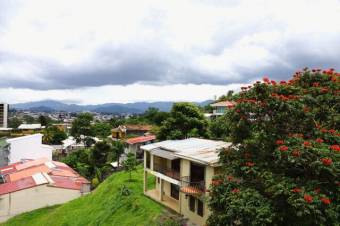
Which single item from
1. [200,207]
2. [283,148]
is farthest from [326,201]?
[200,207]

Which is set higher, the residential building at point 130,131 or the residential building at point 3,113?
A: the residential building at point 3,113

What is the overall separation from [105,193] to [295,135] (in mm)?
27642

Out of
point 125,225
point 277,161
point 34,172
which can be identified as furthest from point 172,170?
point 34,172

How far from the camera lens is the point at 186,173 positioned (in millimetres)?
25844

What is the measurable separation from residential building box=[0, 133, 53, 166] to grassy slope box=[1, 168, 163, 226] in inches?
1012

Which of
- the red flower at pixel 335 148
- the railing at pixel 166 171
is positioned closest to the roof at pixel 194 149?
the railing at pixel 166 171

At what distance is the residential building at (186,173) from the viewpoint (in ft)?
77.2

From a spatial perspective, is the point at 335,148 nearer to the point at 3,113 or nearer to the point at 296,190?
the point at 296,190

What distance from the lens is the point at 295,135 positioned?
46.6 ft

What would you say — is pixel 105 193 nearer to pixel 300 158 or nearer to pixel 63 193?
pixel 63 193

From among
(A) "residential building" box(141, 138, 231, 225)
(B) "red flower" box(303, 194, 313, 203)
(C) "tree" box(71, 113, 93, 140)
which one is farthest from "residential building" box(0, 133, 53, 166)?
(B) "red flower" box(303, 194, 313, 203)

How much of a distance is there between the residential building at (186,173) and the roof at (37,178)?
14.3 m

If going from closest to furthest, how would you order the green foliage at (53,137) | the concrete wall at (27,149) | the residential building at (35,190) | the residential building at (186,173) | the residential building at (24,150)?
the residential building at (186,173)
the residential building at (35,190)
the residential building at (24,150)
the concrete wall at (27,149)
the green foliage at (53,137)

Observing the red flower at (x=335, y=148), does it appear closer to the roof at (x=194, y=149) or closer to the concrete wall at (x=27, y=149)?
the roof at (x=194, y=149)
